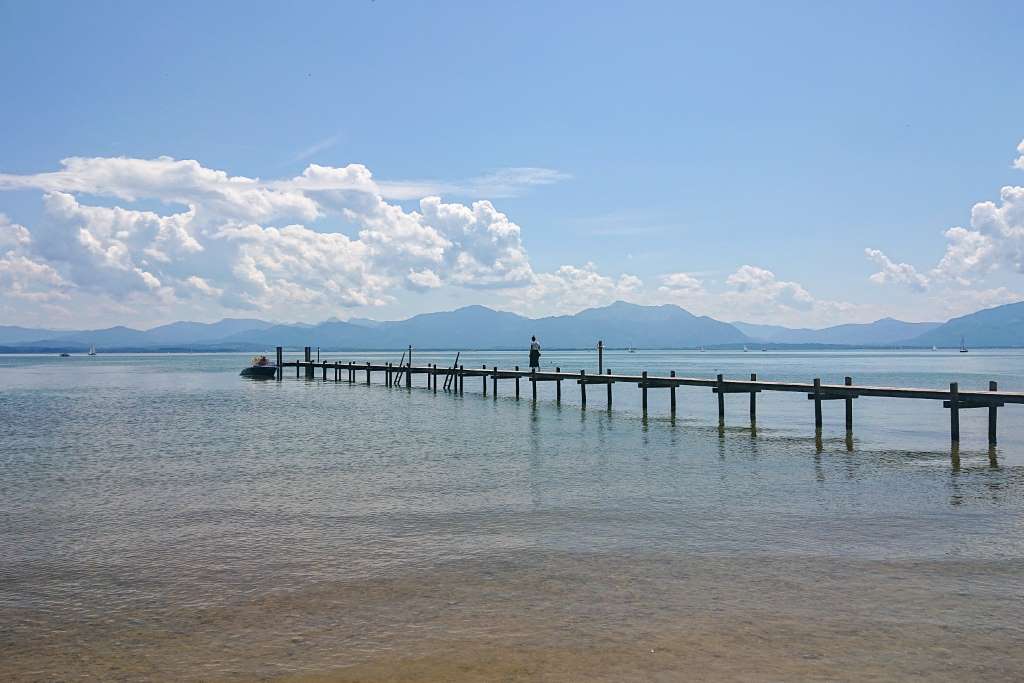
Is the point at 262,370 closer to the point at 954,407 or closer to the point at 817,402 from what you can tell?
the point at 817,402

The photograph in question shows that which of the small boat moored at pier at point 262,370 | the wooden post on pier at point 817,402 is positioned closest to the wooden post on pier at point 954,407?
the wooden post on pier at point 817,402

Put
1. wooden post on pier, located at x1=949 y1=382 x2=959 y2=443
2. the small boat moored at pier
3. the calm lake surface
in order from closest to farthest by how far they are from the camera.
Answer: the calm lake surface, wooden post on pier, located at x1=949 y1=382 x2=959 y2=443, the small boat moored at pier

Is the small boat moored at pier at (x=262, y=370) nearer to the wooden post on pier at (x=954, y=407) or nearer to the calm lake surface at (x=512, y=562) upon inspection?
the calm lake surface at (x=512, y=562)

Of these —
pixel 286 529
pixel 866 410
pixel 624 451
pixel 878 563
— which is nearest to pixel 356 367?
pixel 866 410

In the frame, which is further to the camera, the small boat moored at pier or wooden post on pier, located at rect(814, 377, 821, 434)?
the small boat moored at pier

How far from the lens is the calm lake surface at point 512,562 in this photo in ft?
29.0

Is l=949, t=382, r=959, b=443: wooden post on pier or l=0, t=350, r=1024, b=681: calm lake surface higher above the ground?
l=949, t=382, r=959, b=443: wooden post on pier

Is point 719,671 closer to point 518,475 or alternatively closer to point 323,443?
point 518,475

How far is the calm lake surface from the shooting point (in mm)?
8828

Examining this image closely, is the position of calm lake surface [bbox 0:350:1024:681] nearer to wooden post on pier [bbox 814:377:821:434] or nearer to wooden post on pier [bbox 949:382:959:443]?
wooden post on pier [bbox 949:382:959:443]

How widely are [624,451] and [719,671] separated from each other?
18426 millimetres

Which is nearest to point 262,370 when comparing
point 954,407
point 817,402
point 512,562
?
point 817,402

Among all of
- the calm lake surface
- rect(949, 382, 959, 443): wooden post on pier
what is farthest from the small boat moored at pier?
rect(949, 382, 959, 443): wooden post on pier

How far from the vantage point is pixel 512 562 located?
1271cm
